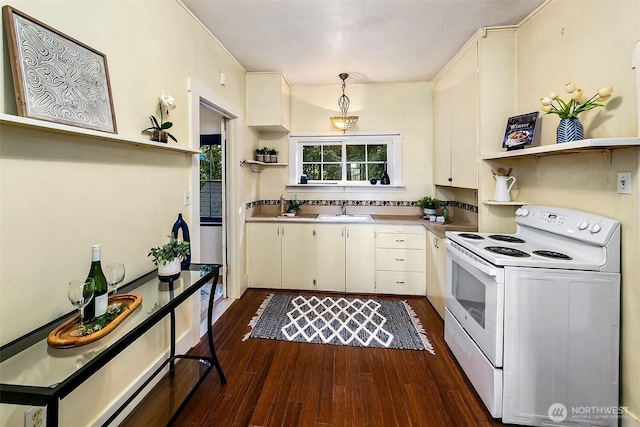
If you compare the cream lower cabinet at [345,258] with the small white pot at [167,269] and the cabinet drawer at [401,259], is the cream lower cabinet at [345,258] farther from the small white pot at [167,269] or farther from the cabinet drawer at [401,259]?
the small white pot at [167,269]

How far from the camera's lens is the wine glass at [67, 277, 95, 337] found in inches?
42.5

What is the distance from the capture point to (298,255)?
3.38 m

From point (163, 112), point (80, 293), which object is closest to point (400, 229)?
point (163, 112)

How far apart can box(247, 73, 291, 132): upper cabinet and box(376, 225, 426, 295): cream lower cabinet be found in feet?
6.16

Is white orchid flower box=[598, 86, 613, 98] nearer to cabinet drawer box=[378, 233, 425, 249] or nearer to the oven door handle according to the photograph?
the oven door handle

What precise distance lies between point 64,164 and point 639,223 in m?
2.74

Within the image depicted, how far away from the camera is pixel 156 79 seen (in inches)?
70.7

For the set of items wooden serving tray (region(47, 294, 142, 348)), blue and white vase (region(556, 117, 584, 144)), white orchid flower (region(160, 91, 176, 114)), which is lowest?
wooden serving tray (region(47, 294, 142, 348))

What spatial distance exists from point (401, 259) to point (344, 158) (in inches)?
63.6

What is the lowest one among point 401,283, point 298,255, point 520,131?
point 401,283

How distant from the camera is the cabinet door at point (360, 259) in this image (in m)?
3.28

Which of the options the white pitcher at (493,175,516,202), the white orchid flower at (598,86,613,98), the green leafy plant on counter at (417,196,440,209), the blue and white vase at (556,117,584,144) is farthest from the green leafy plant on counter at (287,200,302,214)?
the white orchid flower at (598,86,613,98)

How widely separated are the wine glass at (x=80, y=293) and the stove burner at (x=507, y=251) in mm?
2082

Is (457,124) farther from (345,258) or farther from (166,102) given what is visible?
(166,102)
